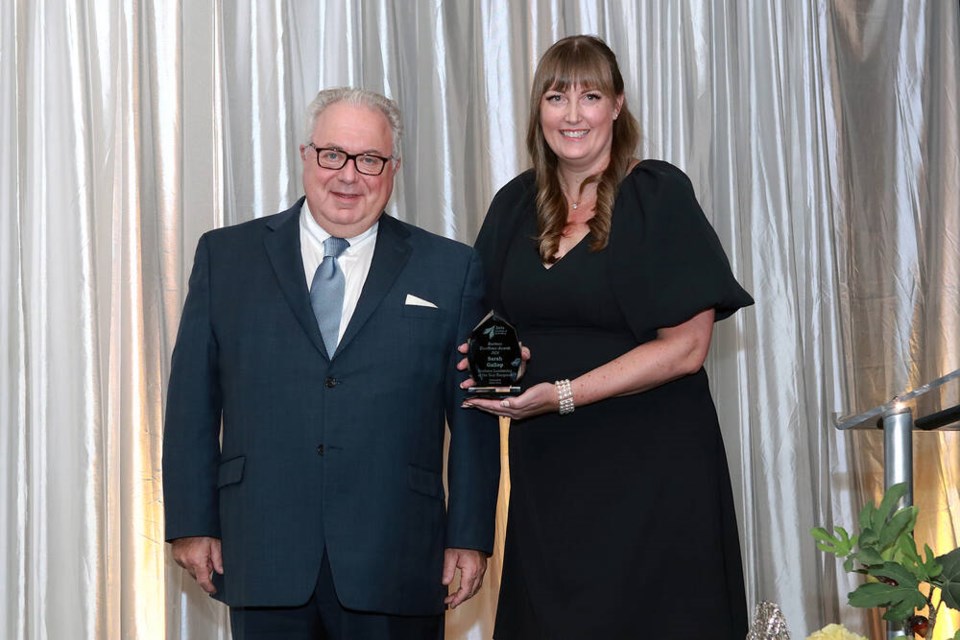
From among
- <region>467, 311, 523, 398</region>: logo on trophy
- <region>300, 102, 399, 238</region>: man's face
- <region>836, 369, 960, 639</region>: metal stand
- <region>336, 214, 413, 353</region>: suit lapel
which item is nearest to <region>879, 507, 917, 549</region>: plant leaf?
<region>836, 369, 960, 639</region>: metal stand

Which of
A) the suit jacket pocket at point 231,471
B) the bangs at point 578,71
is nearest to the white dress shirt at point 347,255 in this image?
the suit jacket pocket at point 231,471

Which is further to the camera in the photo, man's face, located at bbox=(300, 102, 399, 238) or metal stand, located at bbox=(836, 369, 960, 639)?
man's face, located at bbox=(300, 102, 399, 238)

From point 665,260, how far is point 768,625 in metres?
1.31

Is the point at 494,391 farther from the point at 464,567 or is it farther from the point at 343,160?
the point at 343,160

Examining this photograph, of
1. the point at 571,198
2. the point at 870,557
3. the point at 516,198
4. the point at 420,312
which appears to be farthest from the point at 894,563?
the point at 516,198

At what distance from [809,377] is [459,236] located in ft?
4.03

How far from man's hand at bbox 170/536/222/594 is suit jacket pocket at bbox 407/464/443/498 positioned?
41 centimetres

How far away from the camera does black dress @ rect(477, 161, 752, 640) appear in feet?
7.98

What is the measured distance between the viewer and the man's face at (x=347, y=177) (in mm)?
2449

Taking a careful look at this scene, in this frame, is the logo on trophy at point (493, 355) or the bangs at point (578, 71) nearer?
the logo on trophy at point (493, 355)

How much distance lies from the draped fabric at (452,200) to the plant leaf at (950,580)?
2.40 meters

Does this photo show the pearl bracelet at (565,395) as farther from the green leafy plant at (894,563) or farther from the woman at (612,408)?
the green leafy plant at (894,563)

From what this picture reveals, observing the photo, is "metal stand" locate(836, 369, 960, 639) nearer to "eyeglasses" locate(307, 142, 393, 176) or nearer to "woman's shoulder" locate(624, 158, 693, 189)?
"woman's shoulder" locate(624, 158, 693, 189)

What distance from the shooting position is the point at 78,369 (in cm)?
326
